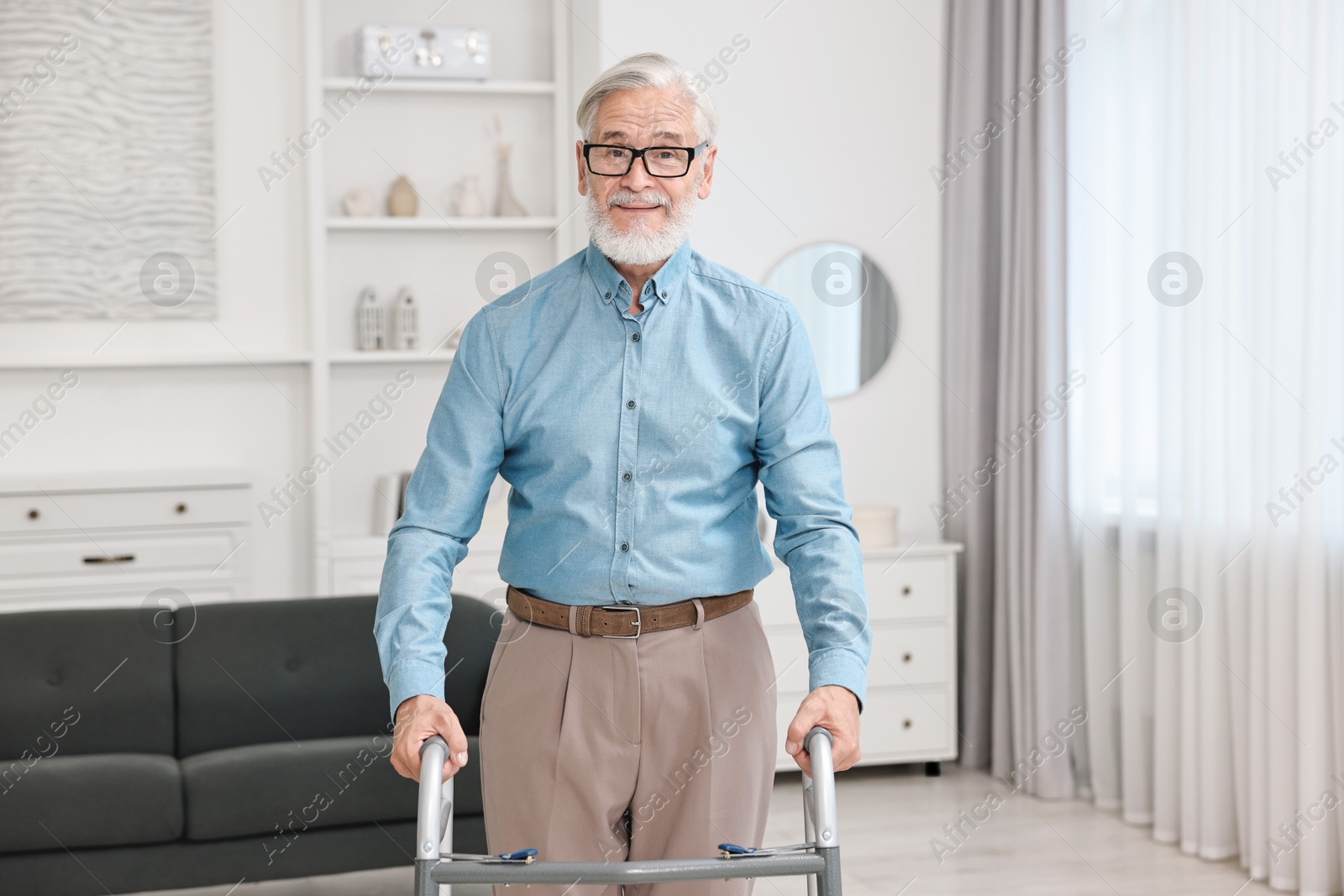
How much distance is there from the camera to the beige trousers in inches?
63.4

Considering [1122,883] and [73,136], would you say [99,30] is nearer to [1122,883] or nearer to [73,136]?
[73,136]

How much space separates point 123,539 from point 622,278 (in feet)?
10.00

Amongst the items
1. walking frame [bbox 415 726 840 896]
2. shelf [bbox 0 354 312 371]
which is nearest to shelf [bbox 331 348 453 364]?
shelf [bbox 0 354 312 371]

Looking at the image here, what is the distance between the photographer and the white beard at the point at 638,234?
1.62 m

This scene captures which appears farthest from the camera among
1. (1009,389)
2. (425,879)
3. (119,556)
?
(1009,389)

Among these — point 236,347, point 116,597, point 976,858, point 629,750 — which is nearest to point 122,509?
point 116,597

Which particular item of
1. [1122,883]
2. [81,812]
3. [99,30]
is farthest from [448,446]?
[99,30]

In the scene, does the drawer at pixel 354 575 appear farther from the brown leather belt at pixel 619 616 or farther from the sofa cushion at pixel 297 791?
the brown leather belt at pixel 619 616

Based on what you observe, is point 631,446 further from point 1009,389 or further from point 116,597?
point 116,597

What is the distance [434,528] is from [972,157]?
11.0 ft

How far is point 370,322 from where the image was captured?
460 centimetres

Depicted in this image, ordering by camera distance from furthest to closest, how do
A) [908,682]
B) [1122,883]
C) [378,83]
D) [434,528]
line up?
[378,83] → [908,682] → [1122,883] → [434,528]

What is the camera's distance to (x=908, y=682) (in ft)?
13.9

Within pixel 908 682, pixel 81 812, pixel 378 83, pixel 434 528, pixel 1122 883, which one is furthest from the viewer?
pixel 378 83
